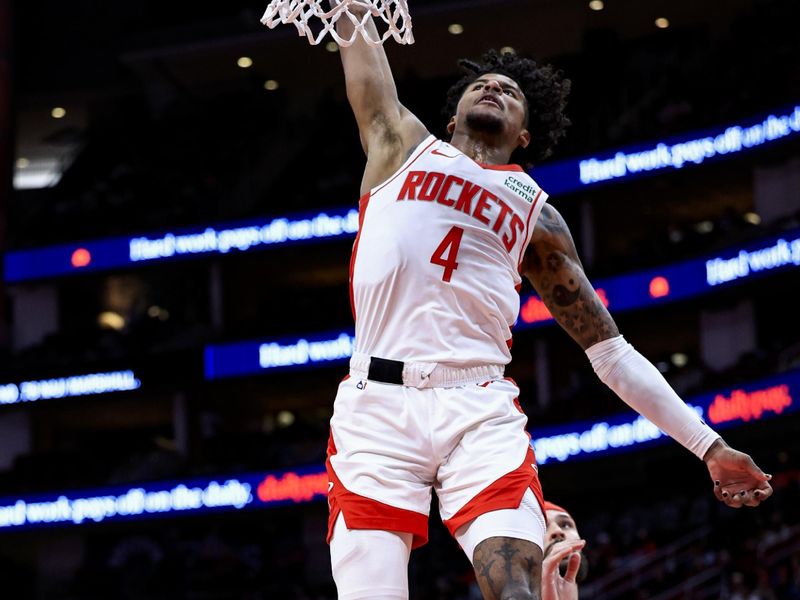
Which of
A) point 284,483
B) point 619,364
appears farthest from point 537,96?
point 284,483

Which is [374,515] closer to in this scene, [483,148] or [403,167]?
[403,167]

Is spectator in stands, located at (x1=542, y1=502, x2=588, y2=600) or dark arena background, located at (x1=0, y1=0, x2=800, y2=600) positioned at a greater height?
dark arena background, located at (x1=0, y1=0, x2=800, y2=600)

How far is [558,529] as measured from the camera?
630cm

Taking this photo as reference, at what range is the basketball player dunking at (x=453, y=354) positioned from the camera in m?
4.47

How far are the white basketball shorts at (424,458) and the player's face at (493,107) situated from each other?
1028 millimetres

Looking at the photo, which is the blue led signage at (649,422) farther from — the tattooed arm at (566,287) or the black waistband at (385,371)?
the black waistband at (385,371)

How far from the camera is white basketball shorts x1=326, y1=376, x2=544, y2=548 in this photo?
4.49 metres

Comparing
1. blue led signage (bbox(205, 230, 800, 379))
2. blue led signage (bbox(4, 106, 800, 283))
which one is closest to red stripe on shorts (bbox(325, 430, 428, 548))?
blue led signage (bbox(205, 230, 800, 379))

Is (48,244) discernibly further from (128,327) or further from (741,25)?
(741,25)

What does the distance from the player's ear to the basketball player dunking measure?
0.05 feet

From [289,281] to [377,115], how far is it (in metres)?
25.7

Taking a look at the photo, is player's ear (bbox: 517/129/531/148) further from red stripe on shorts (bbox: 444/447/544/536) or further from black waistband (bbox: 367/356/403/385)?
red stripe on shorts (bbox: 444/447/544/536)

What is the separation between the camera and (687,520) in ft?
67.2

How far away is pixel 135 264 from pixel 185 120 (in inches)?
204
